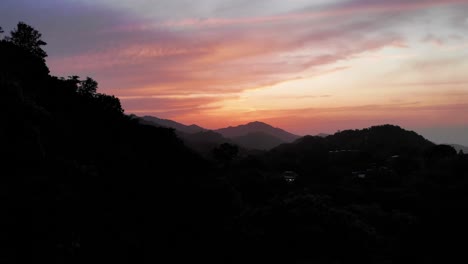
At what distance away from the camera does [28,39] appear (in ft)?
166

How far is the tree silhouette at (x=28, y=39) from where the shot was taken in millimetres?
49344

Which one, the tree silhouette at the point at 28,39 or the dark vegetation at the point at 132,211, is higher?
the tree silhouette at the point at 28,39

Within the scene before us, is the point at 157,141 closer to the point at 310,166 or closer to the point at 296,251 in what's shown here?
the point at 296,251

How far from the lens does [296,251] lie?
23828mm

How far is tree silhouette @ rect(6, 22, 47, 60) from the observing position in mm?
49344

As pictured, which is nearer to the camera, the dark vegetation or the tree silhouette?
the dark vegetation

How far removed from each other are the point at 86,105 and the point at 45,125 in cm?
1572

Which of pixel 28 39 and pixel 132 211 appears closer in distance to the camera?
pixel 132 211

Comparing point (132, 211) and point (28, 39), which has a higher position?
point (28, 39)

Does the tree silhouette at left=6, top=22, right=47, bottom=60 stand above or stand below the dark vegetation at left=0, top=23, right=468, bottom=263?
above

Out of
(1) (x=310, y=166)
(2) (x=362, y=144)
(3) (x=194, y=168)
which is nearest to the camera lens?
(3) (x=194, y=168)

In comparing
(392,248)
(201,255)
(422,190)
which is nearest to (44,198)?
(201,255)

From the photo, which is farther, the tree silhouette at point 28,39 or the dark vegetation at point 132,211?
the tree silhouette at point 28,39

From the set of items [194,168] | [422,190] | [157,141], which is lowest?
[422,190]
